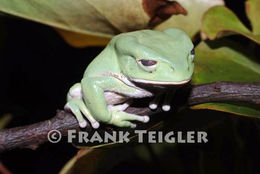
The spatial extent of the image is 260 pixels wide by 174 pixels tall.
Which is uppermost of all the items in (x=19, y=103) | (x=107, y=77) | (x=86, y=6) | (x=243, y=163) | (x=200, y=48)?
(x=86, y=6)

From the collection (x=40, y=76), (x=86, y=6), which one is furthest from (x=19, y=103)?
(x=86, y=6)

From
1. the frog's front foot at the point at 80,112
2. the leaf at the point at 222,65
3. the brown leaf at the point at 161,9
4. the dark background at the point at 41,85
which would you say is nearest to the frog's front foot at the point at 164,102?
the leaf at the point at 222,65

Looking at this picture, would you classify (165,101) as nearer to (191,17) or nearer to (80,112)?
(80,112)

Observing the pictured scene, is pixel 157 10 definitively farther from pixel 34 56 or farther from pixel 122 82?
pixel 34 56

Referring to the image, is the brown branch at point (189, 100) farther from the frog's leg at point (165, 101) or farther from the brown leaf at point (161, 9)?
the brown leaf at point (161, 9)

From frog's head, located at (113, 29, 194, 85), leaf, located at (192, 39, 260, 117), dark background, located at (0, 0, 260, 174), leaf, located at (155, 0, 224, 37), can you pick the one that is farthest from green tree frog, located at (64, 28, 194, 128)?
dark background, located at (0, 0, 260, 174)
